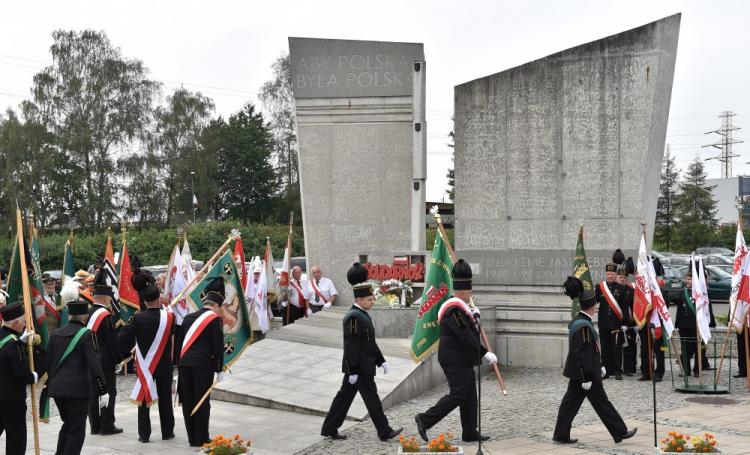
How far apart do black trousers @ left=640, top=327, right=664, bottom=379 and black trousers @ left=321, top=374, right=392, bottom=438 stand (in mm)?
5493

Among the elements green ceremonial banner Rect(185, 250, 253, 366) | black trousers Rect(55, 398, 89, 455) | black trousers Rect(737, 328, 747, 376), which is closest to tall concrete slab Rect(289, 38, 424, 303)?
black trousers Rect(737, 328, 747, 376)

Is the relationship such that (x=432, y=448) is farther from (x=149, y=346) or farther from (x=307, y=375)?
(x=307, y=375)

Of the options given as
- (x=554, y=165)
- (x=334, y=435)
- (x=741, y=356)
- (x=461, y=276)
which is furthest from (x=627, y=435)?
(x=554, y=165)

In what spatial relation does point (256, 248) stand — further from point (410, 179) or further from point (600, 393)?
point (600, 393)

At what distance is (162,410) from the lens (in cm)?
1073

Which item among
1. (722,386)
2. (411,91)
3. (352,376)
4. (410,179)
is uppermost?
(411,91)

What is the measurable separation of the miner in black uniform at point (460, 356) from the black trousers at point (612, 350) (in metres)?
5.03

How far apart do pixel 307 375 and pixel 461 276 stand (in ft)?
14.3

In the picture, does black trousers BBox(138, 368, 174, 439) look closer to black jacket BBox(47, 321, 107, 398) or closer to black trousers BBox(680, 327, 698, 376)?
black jacket BBox(47, 321, 107, 398)

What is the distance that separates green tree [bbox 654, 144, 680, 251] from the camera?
50938mm

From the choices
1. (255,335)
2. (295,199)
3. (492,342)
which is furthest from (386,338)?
(295,199)

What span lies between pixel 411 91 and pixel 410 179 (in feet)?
6.43

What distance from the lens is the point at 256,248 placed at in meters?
43.8

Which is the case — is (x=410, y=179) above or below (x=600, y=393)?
above
